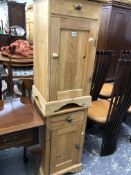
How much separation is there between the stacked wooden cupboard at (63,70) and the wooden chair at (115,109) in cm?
Result: 30

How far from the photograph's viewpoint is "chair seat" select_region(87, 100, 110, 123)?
5.37 feet

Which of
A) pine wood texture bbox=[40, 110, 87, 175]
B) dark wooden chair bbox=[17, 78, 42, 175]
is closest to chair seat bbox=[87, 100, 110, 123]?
pine wood texture bbox=[40, 110, 87, 175]

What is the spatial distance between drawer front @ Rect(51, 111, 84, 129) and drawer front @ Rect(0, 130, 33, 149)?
192 mm

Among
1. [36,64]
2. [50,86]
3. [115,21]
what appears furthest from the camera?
[115,21]

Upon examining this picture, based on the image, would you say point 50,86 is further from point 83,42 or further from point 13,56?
point 13,56

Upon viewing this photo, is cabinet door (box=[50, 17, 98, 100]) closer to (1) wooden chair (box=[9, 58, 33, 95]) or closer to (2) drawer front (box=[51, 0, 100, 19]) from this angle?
(2) drawer front (box=[51, 0, 100, 19])

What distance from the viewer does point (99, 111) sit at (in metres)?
1.76

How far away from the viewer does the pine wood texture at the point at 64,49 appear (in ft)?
3.21

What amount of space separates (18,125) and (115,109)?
0.92 m

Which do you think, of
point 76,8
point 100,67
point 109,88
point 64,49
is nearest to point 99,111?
point 100,67

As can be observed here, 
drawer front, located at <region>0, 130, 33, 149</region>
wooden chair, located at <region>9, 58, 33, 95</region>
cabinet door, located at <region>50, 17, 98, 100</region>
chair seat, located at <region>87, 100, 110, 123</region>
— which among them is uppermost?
cabinet door, located at <region>50, 17, 98, 100</region>

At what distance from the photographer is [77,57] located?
115 cm

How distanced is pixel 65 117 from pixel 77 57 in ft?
1.54

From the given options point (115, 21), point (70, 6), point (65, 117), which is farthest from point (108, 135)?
point (115, 21)
